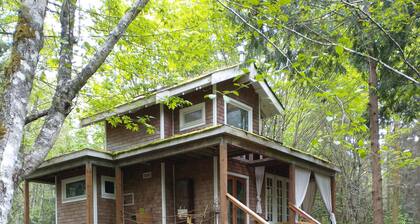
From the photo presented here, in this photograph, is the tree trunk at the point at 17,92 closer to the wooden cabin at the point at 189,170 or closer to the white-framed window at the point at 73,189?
the wooden cabin at the point at 189,170

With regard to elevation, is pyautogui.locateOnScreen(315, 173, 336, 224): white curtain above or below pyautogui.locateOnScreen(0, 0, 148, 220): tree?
below

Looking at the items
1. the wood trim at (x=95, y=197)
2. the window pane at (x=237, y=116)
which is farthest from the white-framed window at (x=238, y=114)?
the wood trim at (x=95, y=197)

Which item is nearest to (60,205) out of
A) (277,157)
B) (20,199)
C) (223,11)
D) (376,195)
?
(277,157)

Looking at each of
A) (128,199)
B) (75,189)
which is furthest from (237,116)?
(75,189)

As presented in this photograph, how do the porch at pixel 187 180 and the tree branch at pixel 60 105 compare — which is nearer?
the tree branch at pixel 60 105

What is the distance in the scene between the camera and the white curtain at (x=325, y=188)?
39.3ft

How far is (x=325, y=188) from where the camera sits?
40.3 ft

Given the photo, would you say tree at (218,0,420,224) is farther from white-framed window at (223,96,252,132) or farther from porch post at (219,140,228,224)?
white-framed window at (223,96,252,132)

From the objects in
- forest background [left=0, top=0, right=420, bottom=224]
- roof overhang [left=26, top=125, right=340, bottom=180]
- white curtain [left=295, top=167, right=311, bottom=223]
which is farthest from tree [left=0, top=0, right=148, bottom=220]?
white curtain [left=295, top=167, right=311, bottom=223]

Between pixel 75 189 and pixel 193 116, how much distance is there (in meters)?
4.38

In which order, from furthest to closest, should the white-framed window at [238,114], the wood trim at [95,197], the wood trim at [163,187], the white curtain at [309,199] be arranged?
the white curtain at [309,199]
the wood trim at [95,197]
the white-framed window at [238,114]
the wood trim at [163,187]

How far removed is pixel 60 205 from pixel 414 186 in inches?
717

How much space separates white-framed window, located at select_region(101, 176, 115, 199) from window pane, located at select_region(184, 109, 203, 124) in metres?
2.94

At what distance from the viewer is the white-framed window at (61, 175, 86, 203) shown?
493 inches
